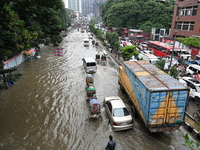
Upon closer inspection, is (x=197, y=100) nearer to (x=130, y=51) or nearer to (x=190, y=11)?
(x=130, y=51)

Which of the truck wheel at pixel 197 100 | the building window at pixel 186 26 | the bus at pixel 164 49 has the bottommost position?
the truck wheel at pixel 197 100

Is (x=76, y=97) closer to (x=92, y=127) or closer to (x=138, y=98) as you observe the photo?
(x=92, y=127)

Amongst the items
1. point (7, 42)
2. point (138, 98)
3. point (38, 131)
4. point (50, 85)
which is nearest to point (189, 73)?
point (138, 98)

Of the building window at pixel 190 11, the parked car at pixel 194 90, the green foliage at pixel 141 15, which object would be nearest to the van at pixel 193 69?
the parked car at pixel 194 90

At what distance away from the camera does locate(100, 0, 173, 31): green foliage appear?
1996 inches

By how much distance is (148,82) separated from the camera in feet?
30.6

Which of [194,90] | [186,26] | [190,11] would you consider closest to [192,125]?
[194,90]

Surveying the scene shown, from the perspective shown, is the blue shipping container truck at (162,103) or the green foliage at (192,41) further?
the green foliage at (192,41)

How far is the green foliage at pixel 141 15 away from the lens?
5069 cm

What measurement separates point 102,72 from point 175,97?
1435 cm

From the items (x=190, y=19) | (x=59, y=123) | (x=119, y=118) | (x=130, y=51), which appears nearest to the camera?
(x=119, y=118)

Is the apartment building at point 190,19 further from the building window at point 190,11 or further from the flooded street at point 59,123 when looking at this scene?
the flooded street at point 59,123

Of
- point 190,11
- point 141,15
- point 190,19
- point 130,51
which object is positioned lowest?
point 130,51

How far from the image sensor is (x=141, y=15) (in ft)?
180
